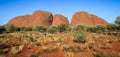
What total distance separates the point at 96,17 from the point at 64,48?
65.0m

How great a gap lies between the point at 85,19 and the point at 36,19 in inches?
1047

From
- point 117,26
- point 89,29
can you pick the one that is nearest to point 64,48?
point 89,29

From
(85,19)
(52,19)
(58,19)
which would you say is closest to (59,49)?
(85,19)

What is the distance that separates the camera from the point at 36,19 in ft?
233

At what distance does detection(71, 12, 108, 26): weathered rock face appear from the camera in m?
65.9

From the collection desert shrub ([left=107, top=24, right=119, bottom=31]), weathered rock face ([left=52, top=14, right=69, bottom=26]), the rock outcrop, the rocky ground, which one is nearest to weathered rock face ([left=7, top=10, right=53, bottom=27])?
the rock outcrop

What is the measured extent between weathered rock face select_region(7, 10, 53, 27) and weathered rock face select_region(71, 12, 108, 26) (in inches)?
565

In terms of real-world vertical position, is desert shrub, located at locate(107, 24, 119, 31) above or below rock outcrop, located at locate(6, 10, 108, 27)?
below

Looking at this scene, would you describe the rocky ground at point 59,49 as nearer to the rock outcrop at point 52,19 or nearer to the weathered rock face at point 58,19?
the rock outcrop at point 52,19

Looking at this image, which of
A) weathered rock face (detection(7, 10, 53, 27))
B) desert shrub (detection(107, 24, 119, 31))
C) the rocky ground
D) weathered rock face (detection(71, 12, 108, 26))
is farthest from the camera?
weathered rock face (detection(7, 10, 53, 27))

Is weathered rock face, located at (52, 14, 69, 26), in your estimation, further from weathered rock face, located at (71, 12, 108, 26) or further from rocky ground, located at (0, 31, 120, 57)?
rocky ground, located at (0, 31, 120, 57)

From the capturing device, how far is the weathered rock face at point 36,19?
228 feet

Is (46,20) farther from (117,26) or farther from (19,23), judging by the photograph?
(117,26)

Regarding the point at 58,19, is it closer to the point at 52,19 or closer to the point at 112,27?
the point at 52,19
